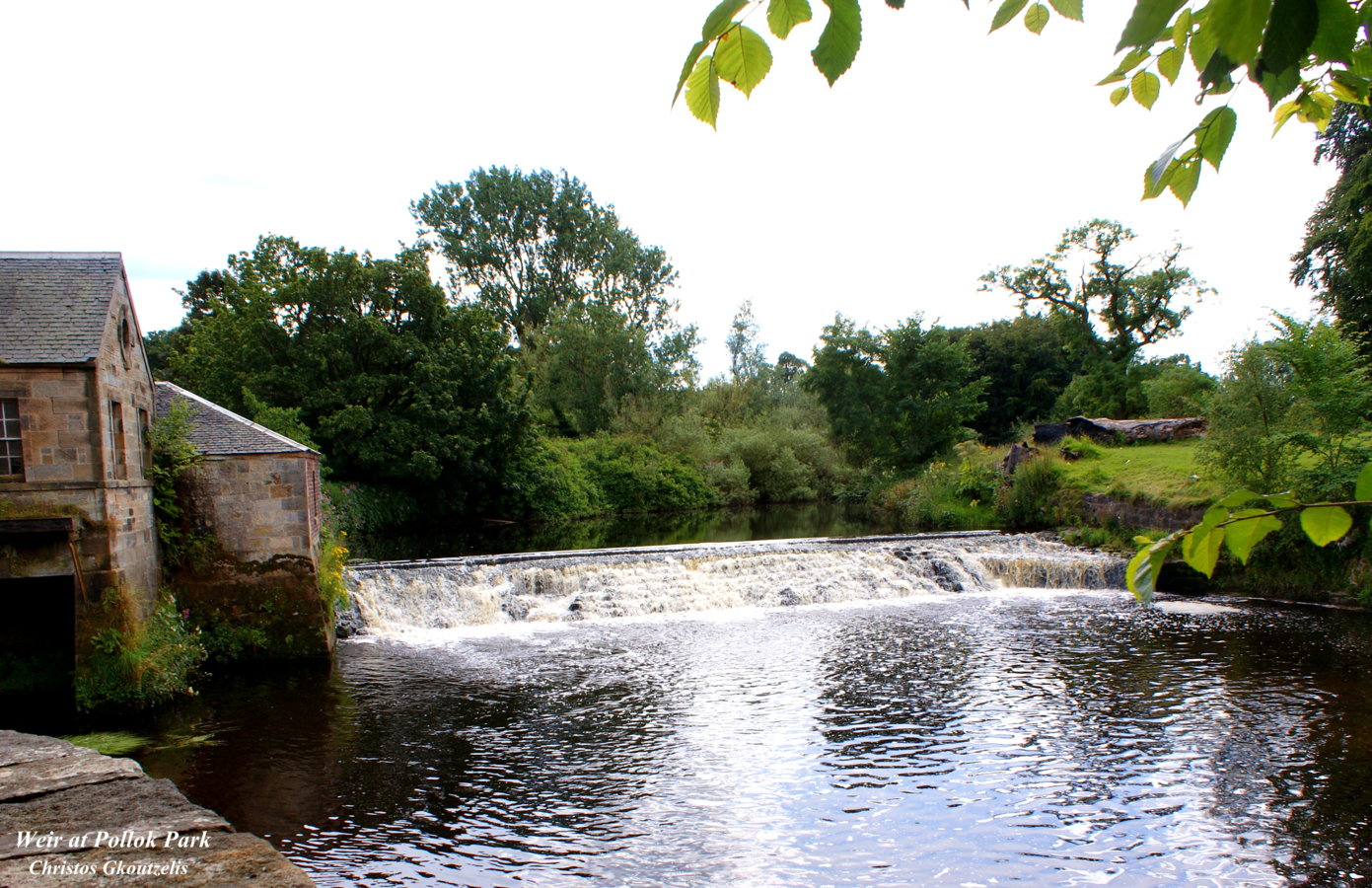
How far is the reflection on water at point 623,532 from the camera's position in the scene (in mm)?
24047

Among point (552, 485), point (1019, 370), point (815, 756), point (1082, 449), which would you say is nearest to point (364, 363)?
point (552, 485)

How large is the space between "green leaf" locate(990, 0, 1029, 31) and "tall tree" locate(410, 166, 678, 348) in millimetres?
49978

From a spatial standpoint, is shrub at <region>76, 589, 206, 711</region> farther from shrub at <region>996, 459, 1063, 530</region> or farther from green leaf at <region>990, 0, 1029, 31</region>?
shrub at <region>996, 459, 1063, 530</region>

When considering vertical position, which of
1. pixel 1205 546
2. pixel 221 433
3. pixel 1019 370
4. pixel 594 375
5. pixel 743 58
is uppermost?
pixel 594 375

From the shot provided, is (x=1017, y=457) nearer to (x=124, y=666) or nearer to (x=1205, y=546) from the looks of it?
(x=124, y=666)

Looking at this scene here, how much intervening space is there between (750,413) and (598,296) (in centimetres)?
1249

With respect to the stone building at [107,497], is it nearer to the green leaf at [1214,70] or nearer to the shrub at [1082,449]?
the green leaf at [1214,70]

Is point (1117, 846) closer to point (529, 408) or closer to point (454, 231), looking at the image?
point (529, 408)

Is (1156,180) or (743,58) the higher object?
(743,58)

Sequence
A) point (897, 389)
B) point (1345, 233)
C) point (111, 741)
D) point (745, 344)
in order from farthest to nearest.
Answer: point (745, 344) < point (897, 389) < point (1345, 233) < point (111, 741)

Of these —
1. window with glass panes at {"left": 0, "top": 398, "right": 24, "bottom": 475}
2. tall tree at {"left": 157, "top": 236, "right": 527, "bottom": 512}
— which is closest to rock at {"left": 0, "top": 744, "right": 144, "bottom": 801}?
window with glass panes at {"left": 0, "top": 398, "right": 24, "bottom": 475}

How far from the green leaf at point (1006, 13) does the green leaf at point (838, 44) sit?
389 mm

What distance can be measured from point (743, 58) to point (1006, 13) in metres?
0.49

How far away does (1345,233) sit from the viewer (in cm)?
2227
